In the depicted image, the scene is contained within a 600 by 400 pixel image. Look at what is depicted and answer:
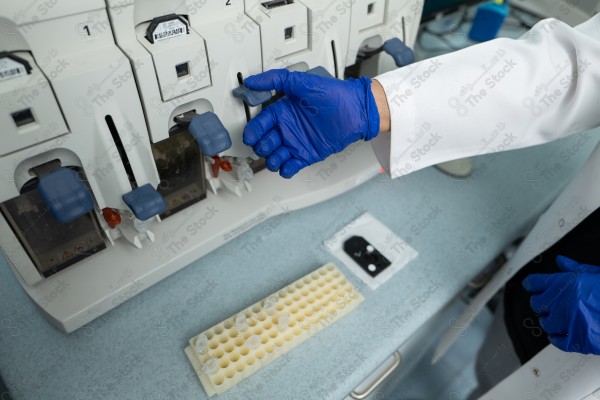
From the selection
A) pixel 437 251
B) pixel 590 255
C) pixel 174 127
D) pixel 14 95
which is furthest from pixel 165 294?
pixel 590 255

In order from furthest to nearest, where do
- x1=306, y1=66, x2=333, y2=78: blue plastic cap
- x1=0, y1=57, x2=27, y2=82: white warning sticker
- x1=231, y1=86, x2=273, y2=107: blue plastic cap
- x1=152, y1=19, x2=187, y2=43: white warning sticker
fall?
x1=306, y1=66, x2=333, y2=78: blue plastic cap
x1=231, y1=86, x2=273, y2=107: blue plastic cap
x1=152, y1=19, x2=187, y2=43: white warning sticker
x1=0, y1=57, x2=27, y2=82: white warning sticker

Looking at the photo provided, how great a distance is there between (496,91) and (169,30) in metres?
0.66

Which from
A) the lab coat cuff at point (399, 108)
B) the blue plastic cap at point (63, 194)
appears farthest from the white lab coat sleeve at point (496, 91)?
the blue plastic cap at point (63, 194)

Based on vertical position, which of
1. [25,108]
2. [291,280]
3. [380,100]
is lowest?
[291,280]

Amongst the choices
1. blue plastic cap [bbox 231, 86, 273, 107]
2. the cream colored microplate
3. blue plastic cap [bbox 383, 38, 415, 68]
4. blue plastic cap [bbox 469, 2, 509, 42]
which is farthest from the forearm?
blue plastic cap [bbox 469, 2, 509, 42]

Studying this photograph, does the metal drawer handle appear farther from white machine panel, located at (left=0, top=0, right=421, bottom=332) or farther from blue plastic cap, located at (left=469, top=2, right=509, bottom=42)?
blue plastic cap, located at (left=469, top=2, right=509, bottom=42)

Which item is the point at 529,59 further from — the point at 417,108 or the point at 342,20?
the point at 342,20

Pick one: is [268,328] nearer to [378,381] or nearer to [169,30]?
[378,381]

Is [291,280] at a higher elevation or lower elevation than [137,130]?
lower

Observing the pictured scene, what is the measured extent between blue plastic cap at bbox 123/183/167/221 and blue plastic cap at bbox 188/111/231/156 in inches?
5.0

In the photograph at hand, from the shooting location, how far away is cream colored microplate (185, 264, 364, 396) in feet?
2.55

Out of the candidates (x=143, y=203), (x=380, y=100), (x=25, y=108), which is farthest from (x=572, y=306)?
(x=25, y=108)

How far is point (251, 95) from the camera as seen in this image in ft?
2.48

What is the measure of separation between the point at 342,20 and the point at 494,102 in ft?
1.19
